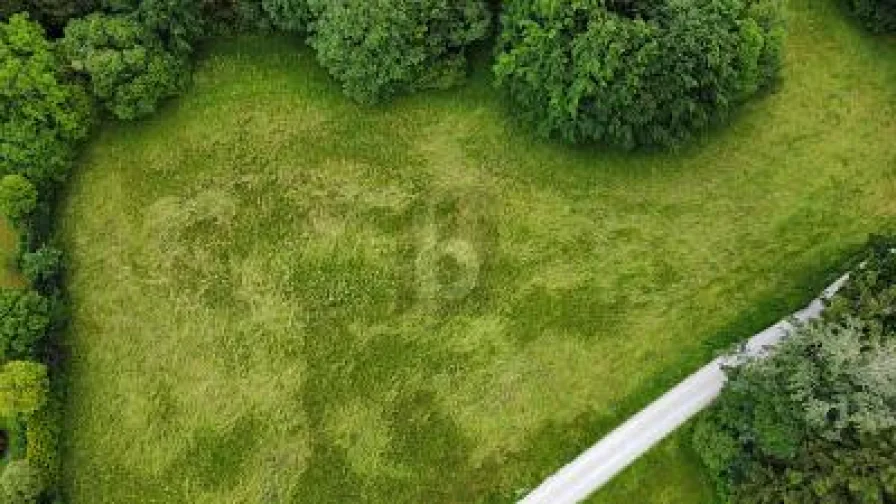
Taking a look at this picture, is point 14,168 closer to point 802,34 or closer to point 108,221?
point 108,221

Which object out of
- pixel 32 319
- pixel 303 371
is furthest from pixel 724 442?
pixel 32 319

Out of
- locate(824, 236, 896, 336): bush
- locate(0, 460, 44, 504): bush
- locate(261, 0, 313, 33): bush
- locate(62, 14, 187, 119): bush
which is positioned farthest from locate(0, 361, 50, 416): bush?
locate(824, 236, 896, 336): bush

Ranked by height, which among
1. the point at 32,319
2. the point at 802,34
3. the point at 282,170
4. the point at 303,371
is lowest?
the point at 303,371

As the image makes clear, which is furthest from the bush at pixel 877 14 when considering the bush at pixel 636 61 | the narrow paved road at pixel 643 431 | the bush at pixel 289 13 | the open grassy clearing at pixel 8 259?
the open grassy clearing at pixel 8 259

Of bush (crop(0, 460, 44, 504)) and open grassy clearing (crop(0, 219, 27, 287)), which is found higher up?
open grassy clearing (crop(0, 219, 27, 287))

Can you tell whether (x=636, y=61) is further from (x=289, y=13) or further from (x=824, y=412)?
(x=289, y=13)

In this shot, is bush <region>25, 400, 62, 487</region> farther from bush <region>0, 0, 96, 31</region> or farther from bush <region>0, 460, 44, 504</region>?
bush <region>0, 0, 96, 31</region>
